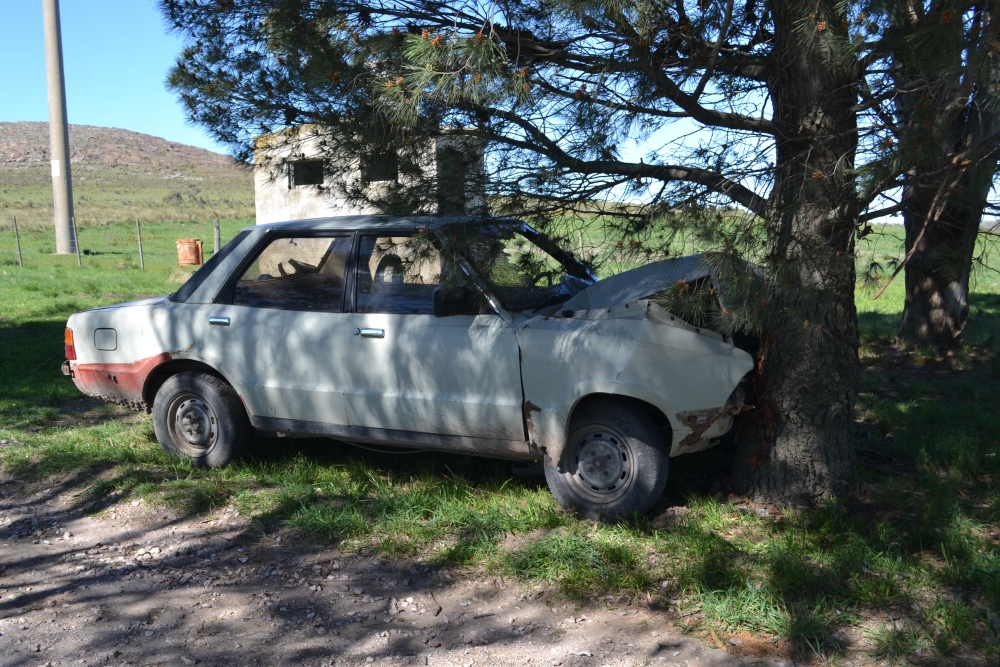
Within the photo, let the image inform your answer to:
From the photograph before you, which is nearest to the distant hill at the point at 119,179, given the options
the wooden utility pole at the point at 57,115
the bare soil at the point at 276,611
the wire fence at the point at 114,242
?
the wire fence at the point at 114,242

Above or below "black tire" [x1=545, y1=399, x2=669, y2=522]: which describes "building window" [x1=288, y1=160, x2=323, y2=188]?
above

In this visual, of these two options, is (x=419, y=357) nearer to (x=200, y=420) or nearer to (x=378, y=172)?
(x=378, y=172)

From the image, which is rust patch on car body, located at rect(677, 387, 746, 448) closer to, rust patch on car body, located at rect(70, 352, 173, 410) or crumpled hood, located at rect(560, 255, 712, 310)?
crumpled hood, located at rect(560, 255, 712, 310)

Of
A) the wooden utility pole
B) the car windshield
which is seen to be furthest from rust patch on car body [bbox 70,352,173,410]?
the wooden utility pole

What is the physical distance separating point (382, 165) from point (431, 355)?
110cm

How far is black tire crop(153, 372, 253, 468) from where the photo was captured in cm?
570

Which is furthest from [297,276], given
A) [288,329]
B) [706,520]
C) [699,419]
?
[706,520]

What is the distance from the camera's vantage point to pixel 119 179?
251 ft

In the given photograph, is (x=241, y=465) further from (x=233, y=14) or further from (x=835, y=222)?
A: (x=835, y=222)

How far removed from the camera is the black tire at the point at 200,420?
570 centimetres

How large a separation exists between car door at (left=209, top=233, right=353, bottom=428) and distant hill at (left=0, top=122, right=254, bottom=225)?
40.4m

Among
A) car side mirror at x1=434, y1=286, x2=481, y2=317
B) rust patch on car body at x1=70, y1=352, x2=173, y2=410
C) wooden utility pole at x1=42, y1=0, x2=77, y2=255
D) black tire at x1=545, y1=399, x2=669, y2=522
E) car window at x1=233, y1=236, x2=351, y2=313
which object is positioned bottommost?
black tire at x1=545, y1=399, x2=669, y2=522

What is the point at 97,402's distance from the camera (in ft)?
25.8

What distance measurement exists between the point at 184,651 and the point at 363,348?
2044 mm
